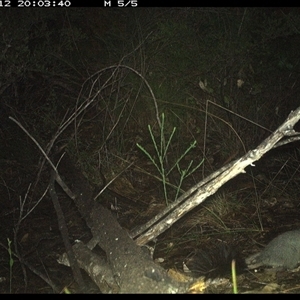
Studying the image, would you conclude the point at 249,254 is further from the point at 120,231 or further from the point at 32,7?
the point at 32,7

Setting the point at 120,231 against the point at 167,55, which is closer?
the point at 120,231

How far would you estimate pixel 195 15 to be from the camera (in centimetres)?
537

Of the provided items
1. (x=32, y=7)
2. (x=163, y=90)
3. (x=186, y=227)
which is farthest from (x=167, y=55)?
(x=186, y=227)

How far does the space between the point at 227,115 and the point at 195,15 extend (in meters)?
1.08

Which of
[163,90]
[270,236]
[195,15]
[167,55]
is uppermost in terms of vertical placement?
[195,15]

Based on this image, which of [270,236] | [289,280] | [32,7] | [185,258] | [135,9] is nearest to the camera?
[289,280]

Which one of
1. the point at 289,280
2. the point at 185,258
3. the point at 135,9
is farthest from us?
the point at 135,9

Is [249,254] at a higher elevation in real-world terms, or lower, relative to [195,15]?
lower

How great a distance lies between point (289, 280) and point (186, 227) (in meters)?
1.14

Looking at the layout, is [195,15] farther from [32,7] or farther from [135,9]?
[32,7]

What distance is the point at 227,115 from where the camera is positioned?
5418 millimetres

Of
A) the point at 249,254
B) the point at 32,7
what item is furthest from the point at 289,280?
the point at 32,7

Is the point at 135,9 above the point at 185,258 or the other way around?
above

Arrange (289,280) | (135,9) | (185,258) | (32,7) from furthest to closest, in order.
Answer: (135,9)
(32,7)
(185,258)
(289,280)
